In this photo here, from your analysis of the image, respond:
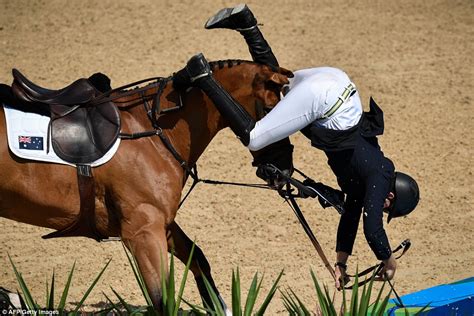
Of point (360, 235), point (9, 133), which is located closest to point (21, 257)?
point (9, 133)

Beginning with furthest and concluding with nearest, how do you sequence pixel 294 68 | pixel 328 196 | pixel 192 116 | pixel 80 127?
1. pixel 294 68
2. pixel 328 196
3. pixel 192 116
4. pixel 80 127

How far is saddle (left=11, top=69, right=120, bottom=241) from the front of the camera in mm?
5328

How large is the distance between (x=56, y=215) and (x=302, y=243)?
2577 millimetres

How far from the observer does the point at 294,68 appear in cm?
991

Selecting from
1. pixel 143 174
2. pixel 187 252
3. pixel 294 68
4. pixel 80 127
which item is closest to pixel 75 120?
pixel 80 127

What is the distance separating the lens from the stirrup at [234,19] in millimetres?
Answer: 5613

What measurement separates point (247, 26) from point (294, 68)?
13.9 ft

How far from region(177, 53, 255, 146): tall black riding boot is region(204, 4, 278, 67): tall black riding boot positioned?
1.57 feet

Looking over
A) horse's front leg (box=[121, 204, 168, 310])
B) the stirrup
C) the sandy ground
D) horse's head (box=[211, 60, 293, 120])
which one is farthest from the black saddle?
the sandy ground

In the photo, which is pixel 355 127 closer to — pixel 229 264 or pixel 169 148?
pixel 169 148

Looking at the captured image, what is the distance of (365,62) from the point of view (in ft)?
33.1

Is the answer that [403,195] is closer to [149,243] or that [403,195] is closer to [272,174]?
[272,174]

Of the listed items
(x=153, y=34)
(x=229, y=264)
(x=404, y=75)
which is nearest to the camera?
(x=229, y=264)

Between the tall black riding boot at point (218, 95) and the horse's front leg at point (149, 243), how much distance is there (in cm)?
67
